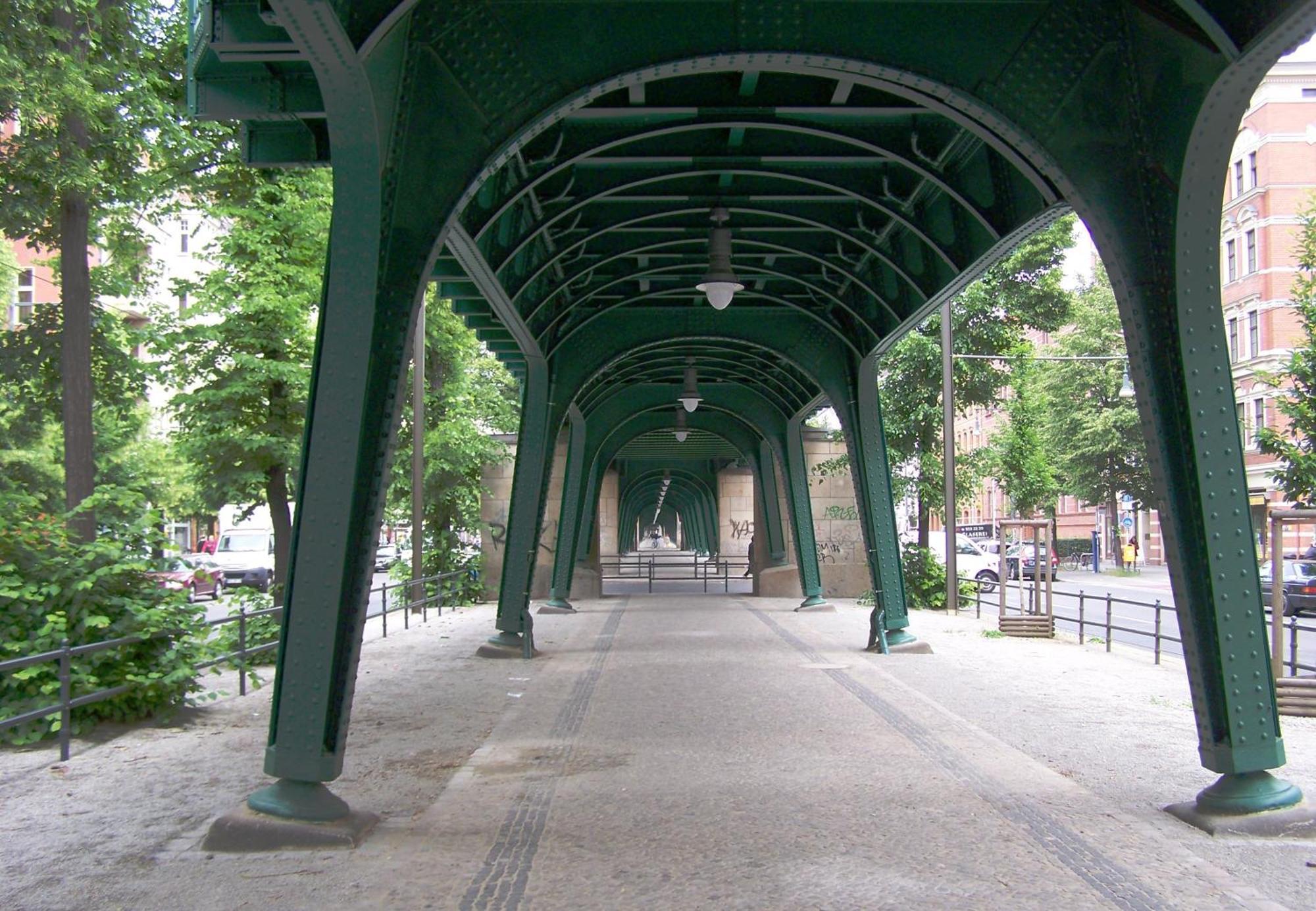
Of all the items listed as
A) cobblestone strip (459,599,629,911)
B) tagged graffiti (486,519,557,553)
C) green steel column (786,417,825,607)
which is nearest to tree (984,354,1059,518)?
green steel column (786,417,825,607)

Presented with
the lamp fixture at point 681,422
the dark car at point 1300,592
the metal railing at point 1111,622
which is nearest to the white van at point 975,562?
the metal railing at point 1111,622

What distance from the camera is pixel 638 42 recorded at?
7.25m

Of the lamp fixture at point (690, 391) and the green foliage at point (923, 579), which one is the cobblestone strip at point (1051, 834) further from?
the green foliage at point (923, 579)

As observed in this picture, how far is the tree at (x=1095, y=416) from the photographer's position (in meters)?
48.9

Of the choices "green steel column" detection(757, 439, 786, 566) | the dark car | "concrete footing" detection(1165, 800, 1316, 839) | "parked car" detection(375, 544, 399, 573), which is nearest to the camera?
"concrete footing" detection(1165, 800, 1316, 839)

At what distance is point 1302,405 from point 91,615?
62.5 ft

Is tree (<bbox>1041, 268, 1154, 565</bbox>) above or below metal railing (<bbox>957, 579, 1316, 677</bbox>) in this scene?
above

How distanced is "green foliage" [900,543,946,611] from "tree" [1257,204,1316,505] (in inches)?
274

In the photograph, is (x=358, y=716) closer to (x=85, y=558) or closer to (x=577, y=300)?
(x=85, y=558)

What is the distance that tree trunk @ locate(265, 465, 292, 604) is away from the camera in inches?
805

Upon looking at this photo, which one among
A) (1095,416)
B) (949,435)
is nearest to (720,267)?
(949,435)

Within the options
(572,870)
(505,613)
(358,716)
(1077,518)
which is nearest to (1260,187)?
(1077,518)

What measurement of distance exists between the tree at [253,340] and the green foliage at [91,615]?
9.56 metres

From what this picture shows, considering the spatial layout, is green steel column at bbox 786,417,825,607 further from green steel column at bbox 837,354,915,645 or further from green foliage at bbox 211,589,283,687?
green foliage at bbox 211,589,283,687
